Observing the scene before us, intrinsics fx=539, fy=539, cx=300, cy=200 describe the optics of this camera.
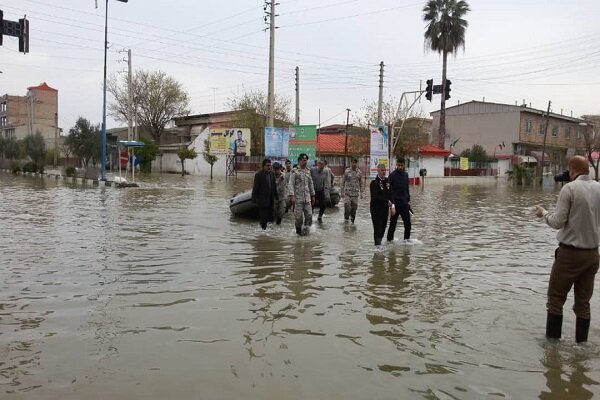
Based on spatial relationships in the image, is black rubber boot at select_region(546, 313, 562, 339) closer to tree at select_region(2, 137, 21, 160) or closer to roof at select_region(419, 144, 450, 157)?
roof at select_region(419, 144, 450, 157)

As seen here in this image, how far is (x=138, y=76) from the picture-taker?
6075 cm

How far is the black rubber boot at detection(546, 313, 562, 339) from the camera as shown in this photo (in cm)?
477

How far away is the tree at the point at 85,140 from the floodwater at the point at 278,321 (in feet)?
146

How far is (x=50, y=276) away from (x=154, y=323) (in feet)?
8.82

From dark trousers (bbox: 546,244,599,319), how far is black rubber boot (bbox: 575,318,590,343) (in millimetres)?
48

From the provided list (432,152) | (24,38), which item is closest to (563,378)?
(24,38)

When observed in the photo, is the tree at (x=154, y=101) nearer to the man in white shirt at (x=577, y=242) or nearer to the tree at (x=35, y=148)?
the tree at (x=35, y=148)

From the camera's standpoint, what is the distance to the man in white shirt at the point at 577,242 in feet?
14.9

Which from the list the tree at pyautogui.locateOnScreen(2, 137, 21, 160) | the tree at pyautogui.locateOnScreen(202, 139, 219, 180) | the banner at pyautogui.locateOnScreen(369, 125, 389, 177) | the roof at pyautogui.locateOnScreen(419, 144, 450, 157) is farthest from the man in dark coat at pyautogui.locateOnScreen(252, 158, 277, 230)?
the tree at pyautogui.locateOnScreen(2, 137, 21, 160)

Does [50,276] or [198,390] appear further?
[50,276]

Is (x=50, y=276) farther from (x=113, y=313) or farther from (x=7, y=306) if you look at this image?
(x=113, y=313)

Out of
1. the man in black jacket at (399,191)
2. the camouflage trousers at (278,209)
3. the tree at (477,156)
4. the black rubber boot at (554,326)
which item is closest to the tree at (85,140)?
the tree at (477,156)

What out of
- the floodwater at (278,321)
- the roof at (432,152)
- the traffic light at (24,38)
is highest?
the traffic light at (24,38)

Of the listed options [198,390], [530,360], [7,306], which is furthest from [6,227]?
[530,360]
